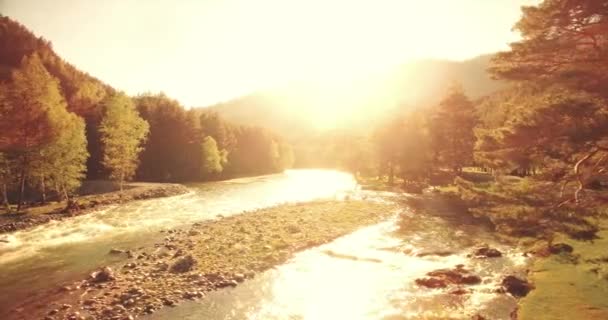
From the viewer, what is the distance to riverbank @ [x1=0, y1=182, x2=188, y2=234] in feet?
108

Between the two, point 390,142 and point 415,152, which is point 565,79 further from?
point 390,142

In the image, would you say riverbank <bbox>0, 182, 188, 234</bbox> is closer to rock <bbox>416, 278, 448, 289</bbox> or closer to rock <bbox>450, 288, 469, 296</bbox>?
rock <bbox>416, 278, 448, 289</bbox>

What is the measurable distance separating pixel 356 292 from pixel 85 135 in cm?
5576

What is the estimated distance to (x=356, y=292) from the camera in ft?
63.5

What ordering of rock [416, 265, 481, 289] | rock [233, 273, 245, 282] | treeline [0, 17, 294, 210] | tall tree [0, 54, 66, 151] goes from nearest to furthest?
rock [416, 265, 481, 289] → rock [233, 273, 245, 282] → tall tree [0, 54, 66, 151] → treeline [0, 17, 294, 210]

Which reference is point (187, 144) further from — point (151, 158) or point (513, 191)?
point (513, 191)

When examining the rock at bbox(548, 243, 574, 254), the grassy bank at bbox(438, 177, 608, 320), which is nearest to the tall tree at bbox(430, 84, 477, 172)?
the rock at bbox(548, 243, 574, 254)

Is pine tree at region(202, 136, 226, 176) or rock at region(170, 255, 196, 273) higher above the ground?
pine tree at region(202, 136, 226, 176)

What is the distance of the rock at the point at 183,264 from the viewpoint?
21750 millimetres

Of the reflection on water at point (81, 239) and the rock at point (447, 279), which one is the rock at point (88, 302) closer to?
the reflection on water at point (81, 239)

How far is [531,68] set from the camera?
1467 cm

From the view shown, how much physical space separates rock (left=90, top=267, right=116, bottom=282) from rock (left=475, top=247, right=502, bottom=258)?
22632 millimetres

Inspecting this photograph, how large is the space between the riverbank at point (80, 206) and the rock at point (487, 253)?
36790 millimetres

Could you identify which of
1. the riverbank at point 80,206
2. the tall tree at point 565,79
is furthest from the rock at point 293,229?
the riverbank at point 80,206
